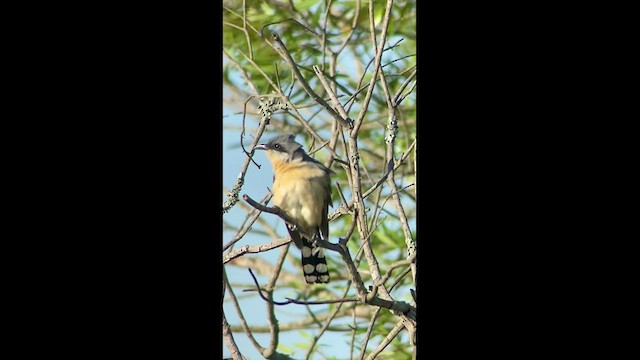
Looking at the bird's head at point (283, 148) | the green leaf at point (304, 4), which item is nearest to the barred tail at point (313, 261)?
the bird's head at point (283, 148)

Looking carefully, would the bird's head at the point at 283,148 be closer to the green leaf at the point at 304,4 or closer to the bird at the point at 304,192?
the bird at the point at 304,192

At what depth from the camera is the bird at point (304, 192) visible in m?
2.90

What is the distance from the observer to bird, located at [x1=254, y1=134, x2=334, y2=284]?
290cm

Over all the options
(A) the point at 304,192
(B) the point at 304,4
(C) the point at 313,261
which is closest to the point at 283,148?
(A) the point at 304,192

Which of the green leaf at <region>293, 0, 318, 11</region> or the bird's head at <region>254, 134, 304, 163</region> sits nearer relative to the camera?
the bird's head at <region>254, 134, 304, 163</region>

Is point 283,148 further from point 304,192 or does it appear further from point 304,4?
point 304,4

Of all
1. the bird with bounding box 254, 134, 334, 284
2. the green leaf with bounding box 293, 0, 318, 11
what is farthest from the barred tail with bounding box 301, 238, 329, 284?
the green leaf with bounding box 293, 0, 318, 11

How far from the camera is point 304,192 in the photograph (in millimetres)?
2904

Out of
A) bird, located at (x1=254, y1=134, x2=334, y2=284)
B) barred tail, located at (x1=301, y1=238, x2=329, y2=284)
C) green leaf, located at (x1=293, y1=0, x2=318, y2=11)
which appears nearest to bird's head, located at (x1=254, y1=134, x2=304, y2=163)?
bird, located at (x1=254, y1=134, x2=334, y2=284)

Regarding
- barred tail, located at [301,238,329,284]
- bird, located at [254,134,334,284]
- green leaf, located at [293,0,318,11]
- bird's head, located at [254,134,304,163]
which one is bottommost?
barred tail, located at [301,238,329,284]

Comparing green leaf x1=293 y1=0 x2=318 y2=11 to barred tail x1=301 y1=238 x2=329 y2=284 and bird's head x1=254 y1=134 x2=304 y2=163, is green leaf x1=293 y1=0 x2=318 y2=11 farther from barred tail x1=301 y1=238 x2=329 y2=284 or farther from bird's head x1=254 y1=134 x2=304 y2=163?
barred tail x1=301 y1=238 x2=329 y2=284

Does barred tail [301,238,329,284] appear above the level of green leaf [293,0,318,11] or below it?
below
